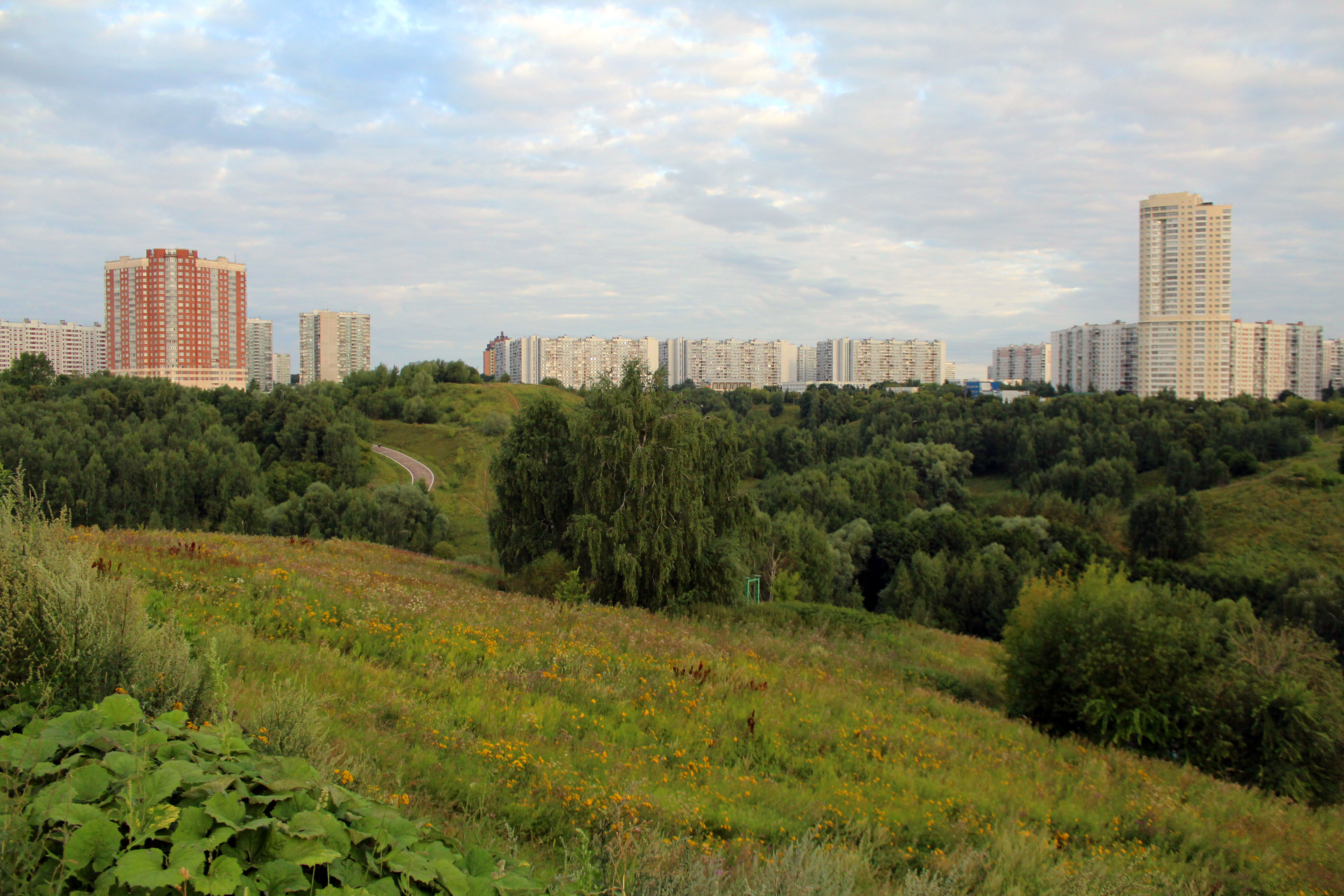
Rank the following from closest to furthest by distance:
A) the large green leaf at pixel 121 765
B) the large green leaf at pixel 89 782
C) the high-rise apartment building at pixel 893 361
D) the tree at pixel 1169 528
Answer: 1. the large green leaf at pixel 89 782
2. the large green leaf at pixel 121 765
3. the tree at pixel 1169 528
4. the high-rise apartment building at pixel 893 361

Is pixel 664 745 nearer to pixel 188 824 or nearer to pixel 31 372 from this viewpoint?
pixel 188 824

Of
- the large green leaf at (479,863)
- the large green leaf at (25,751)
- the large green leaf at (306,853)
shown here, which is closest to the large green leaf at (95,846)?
the large green leaf at (306,853)

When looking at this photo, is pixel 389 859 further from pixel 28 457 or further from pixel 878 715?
pixel 28 457

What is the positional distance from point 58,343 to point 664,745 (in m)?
191

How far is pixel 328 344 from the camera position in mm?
154750

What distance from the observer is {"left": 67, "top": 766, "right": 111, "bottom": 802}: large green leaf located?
2.82 meters

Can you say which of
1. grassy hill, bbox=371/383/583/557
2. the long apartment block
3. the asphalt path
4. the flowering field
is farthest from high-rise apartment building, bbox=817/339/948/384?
the flowering field

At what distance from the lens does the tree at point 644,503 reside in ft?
66.6

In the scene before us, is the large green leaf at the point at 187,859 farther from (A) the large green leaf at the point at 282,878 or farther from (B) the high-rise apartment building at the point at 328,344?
(B) the high-rise apartment building at the point at 328,344

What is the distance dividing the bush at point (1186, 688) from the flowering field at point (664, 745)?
1.46m

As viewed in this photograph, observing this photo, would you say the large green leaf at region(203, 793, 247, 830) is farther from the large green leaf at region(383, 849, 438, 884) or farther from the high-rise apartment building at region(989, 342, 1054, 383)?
the high-rise apartment building at region(989, 342, 1054, 383)

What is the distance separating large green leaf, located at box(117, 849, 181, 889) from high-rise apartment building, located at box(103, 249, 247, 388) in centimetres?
12123

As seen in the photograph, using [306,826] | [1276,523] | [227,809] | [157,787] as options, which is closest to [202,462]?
[157,787]

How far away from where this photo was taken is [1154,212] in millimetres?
113375
